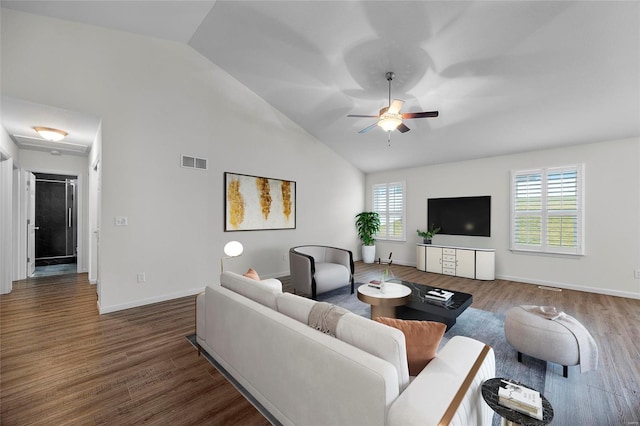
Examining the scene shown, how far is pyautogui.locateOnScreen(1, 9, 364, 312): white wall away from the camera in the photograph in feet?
10.2

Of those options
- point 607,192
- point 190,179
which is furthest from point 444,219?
point 190,179

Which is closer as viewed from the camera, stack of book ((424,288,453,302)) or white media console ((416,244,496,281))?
stack of book ((424,288,453,302))

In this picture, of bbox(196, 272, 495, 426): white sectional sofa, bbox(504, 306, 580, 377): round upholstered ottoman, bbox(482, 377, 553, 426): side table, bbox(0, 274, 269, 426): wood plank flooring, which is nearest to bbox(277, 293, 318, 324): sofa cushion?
bbox(196, 272, 495, 426): white sectional sofa

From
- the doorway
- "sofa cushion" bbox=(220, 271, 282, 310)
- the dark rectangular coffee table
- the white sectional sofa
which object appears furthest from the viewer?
the doorway

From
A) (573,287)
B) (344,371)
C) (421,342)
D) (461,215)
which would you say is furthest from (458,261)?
(344,371)

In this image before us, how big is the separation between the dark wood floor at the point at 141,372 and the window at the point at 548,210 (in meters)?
1.34

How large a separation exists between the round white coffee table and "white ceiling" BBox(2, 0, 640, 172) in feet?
9.64

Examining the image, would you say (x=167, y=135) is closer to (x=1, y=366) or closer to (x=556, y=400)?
(x=1, y=366)

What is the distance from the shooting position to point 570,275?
474 cm

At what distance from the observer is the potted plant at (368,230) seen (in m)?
7.16

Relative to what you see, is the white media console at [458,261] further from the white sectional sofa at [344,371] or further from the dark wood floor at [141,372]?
the white sectional sofa at [344,371]

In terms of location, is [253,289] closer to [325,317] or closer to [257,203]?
[325,317]

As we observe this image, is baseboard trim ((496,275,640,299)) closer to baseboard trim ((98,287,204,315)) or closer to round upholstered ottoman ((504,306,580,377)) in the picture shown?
round upholstered ottoman ((504,306,580,377))

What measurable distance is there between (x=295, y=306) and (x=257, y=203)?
12.0 ft
